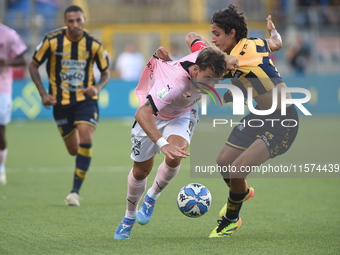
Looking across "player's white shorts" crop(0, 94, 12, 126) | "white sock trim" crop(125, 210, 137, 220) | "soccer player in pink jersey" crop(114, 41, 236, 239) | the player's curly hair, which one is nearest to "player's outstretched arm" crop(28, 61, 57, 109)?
"player's white shorts" crop(0, 94, 12, 126)

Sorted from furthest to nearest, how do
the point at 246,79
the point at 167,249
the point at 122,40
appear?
the point at 122,40, the point at 246,79, the point at 167,249

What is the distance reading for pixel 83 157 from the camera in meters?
6.60

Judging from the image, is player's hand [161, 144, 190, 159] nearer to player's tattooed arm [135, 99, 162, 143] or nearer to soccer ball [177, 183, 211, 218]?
player's tattooed arm [135, 99, 162, 143]

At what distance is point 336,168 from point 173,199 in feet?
9.85

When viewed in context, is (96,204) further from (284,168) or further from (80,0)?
(80,0)

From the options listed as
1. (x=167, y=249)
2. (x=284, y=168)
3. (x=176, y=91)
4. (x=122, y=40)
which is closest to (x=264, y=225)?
(x=167, y=249)

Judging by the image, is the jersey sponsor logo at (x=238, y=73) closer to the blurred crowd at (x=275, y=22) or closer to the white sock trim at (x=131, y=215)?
the white sock trim at (x=131, y=215)

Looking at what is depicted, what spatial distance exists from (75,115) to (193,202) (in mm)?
2531

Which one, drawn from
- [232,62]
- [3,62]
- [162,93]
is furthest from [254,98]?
[3,62]

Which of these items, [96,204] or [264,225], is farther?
[96,204]

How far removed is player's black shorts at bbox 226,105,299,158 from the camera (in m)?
4.81

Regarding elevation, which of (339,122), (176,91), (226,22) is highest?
(226,22)

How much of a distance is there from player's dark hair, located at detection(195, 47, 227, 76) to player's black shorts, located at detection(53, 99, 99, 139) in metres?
2.69

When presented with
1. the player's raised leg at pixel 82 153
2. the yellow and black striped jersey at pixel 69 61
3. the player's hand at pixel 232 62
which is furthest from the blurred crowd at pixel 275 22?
the player's hand at pixel 232 62
